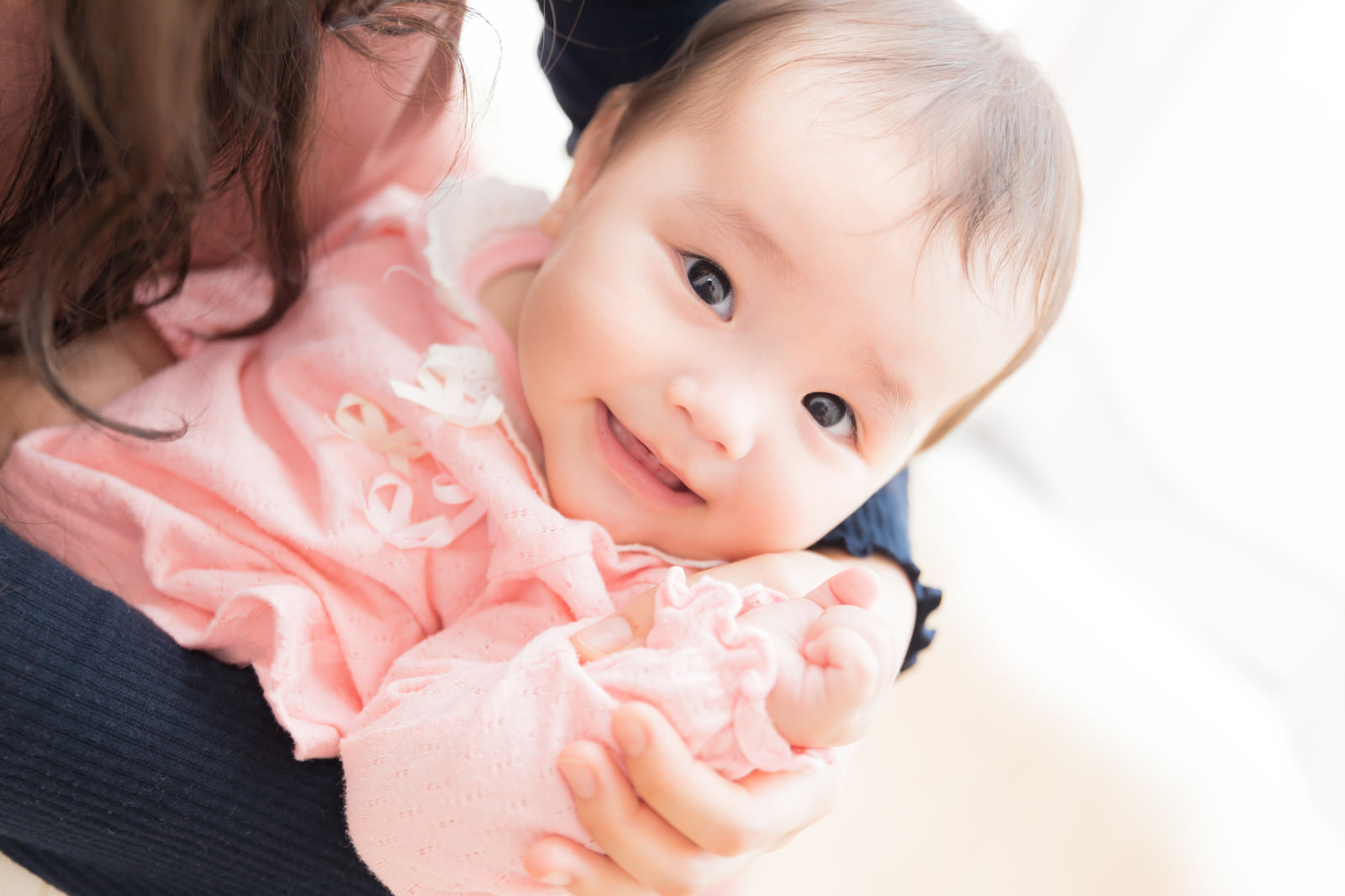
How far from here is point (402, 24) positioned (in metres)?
0.80

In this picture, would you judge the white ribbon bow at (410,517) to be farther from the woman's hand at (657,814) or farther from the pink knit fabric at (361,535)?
the woman's hand at (657,814)

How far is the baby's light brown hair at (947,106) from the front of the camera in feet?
2.59

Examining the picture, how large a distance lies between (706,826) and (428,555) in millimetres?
357

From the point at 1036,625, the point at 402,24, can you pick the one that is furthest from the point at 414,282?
Answer: the point at 1036,625

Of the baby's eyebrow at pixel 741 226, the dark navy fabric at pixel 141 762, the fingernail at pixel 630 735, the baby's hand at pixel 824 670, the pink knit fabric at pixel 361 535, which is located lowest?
the dark navy fabric at pixel 141 762

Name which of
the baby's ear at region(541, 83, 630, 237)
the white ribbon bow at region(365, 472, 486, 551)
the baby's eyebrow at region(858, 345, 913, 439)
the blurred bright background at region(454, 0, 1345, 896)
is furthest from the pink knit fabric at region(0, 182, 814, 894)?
the blurred bright background at region(454, 0, 1345, 896)

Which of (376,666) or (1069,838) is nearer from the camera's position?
(376,666)

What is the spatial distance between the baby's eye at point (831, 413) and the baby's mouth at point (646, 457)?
121 millimetres

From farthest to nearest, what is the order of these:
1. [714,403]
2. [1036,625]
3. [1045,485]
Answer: [1045,485] → [1036,625] → [714,403]

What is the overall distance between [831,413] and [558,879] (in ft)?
1.32

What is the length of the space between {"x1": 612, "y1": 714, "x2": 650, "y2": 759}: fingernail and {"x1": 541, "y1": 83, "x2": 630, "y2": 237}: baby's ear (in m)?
0.48

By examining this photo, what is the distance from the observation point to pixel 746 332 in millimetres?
781

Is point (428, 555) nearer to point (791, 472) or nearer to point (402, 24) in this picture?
point (791, 472)

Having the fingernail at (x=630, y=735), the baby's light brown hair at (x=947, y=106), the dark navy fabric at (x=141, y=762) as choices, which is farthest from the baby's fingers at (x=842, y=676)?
the dark navy fabric at (x=141, y=762)
